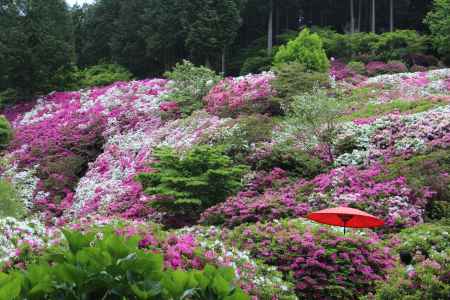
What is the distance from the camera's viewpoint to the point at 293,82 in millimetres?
16781

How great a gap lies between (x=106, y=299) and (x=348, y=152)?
10691 millimetres

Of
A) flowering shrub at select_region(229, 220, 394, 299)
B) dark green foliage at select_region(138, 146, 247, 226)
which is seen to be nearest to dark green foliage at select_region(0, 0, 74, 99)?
dark green foliage at select_region(138, 146, 247, 226)

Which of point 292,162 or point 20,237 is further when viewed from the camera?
point 292,162

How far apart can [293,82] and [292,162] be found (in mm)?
4654

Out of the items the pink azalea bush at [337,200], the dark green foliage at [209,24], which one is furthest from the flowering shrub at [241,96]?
the dark green foliage at [209,24]

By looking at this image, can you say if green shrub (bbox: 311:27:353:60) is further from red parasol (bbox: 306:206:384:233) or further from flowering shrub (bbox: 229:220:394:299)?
flowering shrub (bbox: 229:220:394:299)

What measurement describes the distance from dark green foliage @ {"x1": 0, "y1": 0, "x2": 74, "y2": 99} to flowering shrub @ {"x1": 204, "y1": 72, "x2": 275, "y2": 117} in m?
11.6

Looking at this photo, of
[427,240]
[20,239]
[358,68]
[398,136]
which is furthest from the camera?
[358,68]

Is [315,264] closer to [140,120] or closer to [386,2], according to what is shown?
[140,120]

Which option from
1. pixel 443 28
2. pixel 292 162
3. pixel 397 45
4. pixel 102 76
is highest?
pixel 443 28

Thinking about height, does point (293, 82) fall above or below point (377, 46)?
below

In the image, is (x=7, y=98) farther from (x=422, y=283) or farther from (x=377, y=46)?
(x=422, y=283)

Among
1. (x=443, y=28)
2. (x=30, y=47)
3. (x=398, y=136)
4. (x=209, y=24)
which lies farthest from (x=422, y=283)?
(x=209, y=24)

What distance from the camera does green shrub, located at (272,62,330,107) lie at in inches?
649
